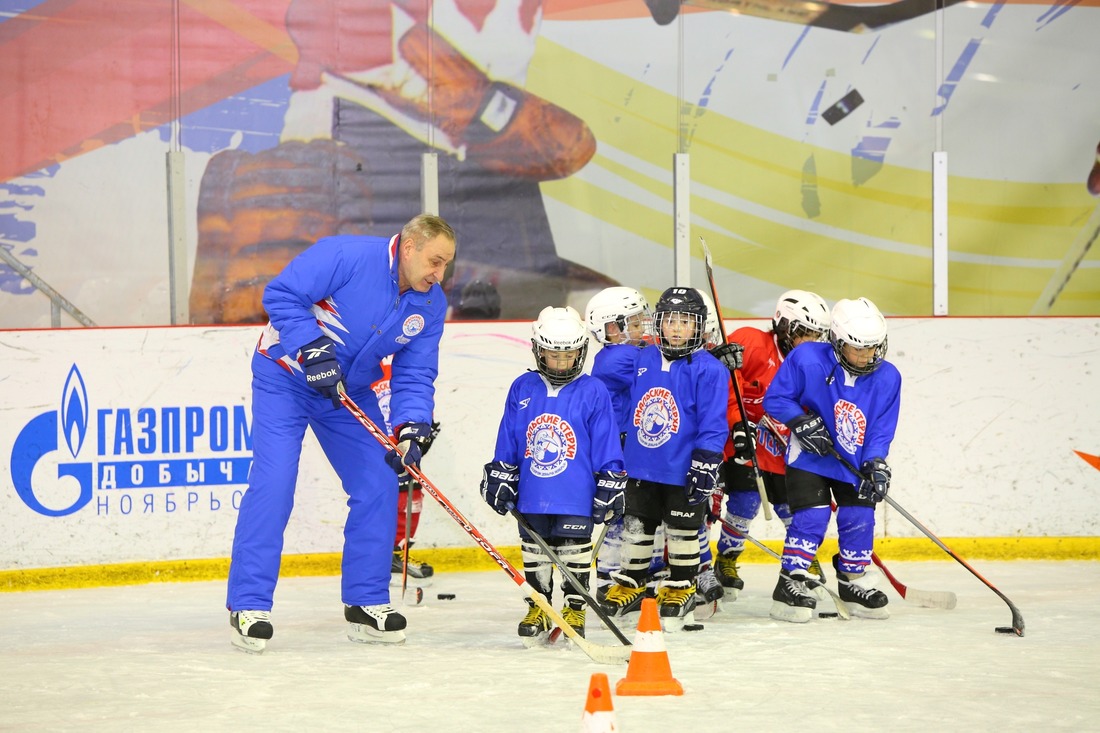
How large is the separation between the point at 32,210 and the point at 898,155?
4.16 meters

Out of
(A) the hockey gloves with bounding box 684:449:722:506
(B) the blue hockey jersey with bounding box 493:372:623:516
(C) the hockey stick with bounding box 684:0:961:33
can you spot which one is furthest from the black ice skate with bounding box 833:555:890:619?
(C) the hockey stick with bounding box 684:0:961:33

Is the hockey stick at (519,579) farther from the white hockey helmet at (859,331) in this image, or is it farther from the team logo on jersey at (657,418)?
the white hockey helmet at (859,331)

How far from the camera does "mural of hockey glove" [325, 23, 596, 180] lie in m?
6.75

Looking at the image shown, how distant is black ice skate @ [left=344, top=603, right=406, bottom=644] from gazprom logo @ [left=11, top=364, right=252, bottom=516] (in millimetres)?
1446

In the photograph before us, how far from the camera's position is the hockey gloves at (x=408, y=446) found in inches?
156

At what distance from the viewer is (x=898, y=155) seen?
6.98 metres

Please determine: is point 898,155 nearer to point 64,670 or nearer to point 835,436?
point 835,436

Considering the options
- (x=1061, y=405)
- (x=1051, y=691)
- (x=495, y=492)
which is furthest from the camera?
(x=1061, y=405)

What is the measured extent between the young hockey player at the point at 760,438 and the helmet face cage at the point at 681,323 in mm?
516

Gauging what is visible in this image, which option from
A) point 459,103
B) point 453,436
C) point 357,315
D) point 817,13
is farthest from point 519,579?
point 817,13

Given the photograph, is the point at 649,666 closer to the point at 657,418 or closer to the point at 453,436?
the point at 657,418

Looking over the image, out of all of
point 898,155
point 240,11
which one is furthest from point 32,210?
point 898,155

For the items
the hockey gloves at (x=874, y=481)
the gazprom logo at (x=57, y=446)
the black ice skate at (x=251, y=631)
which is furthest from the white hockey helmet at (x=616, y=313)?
the gazprom logo at (x=57, y=446)

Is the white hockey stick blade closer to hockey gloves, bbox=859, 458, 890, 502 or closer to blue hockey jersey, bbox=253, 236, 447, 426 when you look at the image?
hockey gloves, bbox=859, 458, 890, 502
